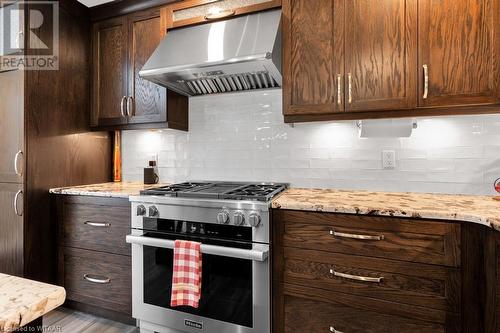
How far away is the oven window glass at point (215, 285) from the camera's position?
5.09 feet

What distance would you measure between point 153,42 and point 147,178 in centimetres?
107

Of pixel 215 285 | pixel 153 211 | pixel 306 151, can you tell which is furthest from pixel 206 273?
pixel 306 151

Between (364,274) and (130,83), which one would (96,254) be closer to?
(130,83)

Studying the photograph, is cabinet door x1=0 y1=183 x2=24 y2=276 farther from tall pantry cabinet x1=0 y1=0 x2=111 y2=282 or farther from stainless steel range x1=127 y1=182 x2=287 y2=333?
stainless steel range x1=127 y1=182 x2=287 y2=333

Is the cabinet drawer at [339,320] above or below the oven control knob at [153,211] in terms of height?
below

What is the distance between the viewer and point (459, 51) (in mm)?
1451

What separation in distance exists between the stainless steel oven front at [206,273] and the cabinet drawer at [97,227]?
0.15 metres

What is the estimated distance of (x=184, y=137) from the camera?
243 centimetres

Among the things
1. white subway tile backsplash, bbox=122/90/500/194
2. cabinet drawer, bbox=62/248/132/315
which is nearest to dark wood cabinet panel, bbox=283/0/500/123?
white subway tile backsplash, bbox=122/90/500/194

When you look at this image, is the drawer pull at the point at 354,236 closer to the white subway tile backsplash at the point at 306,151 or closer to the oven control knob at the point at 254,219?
the oven control knob at the point at 254,219

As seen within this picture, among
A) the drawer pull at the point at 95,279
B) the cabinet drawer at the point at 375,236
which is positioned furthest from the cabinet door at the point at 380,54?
the drawer pull at the point at 95,279

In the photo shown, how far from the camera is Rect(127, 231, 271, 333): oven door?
151cm

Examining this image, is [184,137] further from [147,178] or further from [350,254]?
[350,254]

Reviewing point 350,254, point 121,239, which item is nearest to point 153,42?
point 121,239
